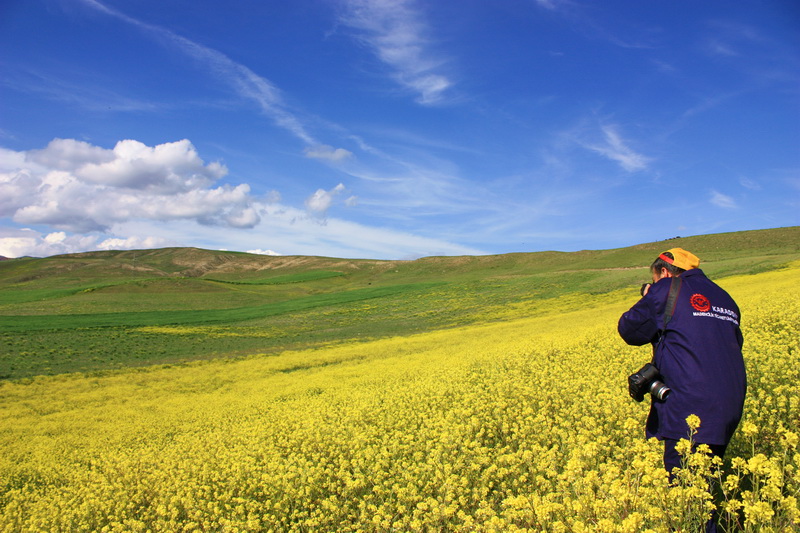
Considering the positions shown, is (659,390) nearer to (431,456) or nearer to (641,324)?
(641,324)

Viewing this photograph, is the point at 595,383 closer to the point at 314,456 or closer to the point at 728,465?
the point at 728,465

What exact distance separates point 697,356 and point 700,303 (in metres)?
0.43

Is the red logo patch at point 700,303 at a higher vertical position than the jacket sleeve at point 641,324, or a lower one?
higher

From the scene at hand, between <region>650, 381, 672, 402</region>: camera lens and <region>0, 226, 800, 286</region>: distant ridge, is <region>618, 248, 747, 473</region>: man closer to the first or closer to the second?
<region>650, 381, 672, 402</region>: camera lens

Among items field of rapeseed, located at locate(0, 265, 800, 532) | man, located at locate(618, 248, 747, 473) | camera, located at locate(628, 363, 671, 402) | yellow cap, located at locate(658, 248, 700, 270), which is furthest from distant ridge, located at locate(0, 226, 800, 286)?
camera, located at locate(628, 363, 671, 402)

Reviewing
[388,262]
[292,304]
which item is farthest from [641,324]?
[388,262]

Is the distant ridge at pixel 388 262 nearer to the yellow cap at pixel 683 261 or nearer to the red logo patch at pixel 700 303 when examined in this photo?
the yellow cap at pixel 683 261

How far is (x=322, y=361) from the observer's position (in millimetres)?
20359

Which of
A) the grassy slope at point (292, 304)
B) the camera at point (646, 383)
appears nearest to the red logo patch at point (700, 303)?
the camera at point (646, 383)

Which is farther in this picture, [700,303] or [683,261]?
[683,261]

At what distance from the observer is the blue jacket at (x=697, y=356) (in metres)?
3.39

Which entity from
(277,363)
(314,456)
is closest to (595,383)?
(314,456)

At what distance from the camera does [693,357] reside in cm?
352

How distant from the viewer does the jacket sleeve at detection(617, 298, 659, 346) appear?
3822mm
